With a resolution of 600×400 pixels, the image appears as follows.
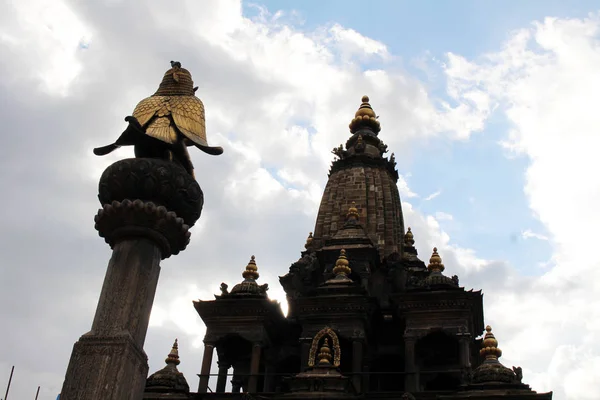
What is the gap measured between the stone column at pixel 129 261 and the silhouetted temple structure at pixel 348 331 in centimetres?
1328

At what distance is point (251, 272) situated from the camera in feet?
Answer: 116

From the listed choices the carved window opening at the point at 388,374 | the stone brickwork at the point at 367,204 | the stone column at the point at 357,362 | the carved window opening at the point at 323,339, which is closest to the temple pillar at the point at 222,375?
the carved window opening at the point at 323,339

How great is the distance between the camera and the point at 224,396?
29297 millimetres

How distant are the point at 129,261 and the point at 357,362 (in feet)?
63.4

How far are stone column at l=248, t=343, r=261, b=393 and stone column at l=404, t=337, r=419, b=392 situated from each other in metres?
6.29

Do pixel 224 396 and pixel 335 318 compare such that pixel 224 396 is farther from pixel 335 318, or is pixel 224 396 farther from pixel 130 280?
pixel 130 280

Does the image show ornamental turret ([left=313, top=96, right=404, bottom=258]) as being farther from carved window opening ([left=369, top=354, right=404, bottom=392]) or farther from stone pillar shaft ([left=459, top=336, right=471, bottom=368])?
stone pillar shaft ([left=459, top=336, right=471, bottom=368])

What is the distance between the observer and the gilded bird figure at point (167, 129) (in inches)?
557

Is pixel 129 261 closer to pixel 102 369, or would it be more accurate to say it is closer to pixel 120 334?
pixel 120 334

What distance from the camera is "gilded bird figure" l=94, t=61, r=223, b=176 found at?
46.4 ft

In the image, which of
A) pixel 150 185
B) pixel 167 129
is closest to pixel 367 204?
pixel 167 129

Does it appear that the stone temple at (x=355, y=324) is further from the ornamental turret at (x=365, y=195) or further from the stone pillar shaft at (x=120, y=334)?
the stone pillar shaft at (x=120, y=334)

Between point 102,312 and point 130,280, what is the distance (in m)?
0.72

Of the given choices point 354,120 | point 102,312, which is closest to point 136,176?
point 102,312
